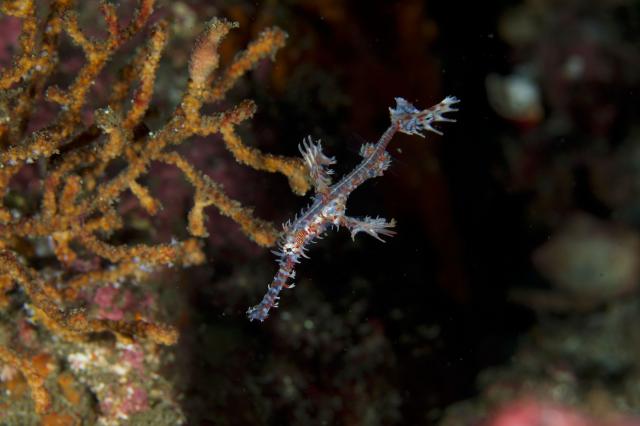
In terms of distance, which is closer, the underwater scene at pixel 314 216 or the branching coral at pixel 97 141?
the branching coral at pixel 97 141

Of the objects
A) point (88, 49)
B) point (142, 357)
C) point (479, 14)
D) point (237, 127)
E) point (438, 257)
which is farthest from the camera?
point (479, 14)

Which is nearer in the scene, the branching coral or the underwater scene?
the branching coral

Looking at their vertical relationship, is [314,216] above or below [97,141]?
below

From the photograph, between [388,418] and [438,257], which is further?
[438,257]

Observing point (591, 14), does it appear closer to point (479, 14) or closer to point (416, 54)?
point (479, 14)

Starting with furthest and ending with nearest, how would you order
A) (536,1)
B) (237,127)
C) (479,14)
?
(536,1) < (479,14) < (237,127)

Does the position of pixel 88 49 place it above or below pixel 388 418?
above

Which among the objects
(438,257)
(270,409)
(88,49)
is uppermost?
(438,257)

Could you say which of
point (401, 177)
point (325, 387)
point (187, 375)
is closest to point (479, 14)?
point (401, 177)
